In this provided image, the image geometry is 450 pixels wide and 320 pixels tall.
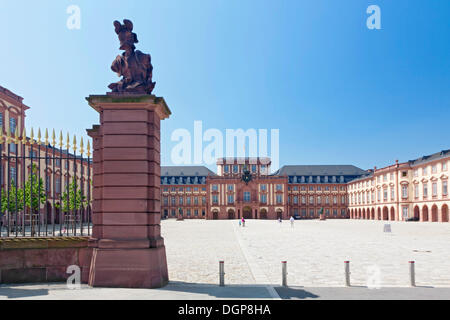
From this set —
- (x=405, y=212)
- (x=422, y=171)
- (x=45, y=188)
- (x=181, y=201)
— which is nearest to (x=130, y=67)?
(x=45, y=188)

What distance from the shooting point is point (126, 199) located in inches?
350

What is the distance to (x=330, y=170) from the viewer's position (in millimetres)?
103500

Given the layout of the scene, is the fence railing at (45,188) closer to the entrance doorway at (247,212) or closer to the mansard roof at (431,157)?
Answer: the mansard roof at (431,157)

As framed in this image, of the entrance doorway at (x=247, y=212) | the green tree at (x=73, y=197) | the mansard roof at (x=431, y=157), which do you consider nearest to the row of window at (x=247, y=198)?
the entrance doorway at (x=247, y=212)

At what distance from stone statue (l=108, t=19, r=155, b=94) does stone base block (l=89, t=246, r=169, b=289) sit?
12.6ft

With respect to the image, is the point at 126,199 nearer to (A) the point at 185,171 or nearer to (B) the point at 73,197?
(B) the point at 73,197

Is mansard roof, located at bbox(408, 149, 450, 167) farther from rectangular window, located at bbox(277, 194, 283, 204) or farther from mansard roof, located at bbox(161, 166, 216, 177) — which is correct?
mansard roof, located at bbox(161, 166, 216, 177)

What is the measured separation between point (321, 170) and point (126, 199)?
98.9 m

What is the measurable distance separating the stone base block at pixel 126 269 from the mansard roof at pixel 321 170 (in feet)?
308

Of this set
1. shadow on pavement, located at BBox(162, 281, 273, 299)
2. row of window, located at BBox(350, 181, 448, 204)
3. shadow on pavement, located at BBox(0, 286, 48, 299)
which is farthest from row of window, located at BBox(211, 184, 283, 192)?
shadow on pavement, located at BBox(0, 286, 48, 299)

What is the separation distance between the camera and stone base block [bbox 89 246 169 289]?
28.6 ft

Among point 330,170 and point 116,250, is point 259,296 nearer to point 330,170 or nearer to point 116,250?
point 116,250

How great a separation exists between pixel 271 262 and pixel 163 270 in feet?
19.1

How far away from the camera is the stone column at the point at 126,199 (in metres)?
8.77
